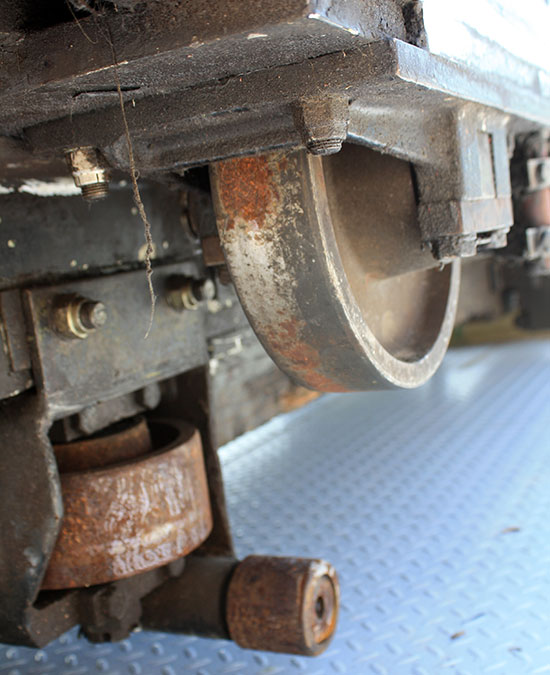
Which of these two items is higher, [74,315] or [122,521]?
[74,315]

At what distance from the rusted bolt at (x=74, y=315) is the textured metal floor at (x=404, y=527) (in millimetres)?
697

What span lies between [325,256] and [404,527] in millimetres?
1210

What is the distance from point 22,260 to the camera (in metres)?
1.12

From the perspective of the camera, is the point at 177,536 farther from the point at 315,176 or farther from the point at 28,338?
the point at 315,176

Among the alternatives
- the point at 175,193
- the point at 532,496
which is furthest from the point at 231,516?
the point at 175,193

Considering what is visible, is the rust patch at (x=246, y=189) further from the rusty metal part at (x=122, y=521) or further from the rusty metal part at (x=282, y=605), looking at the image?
the rusty metal part at (x=282, y=605)

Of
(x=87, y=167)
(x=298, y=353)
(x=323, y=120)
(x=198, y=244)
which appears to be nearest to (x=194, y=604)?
(x=298, y=353)

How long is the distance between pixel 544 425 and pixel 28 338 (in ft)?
7.00

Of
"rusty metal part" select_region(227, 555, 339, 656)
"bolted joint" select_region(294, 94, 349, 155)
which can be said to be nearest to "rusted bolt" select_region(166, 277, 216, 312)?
"rusty metal part" select_region(227, 555, 339, 656)

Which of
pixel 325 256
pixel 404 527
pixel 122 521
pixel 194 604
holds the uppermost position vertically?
pixel 325 256

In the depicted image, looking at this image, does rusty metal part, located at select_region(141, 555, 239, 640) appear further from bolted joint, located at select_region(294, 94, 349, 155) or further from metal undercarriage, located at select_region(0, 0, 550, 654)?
bolted joint, located at select_region(294, 94, 349, 155)

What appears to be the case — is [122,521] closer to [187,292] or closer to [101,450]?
[101,450]

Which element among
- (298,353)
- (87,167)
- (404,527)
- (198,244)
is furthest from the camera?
(404,527)

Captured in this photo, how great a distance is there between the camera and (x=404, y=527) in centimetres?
194
